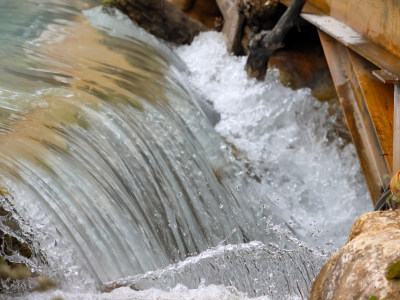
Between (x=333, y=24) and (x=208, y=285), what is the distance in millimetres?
2378

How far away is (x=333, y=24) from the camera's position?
4754 mm

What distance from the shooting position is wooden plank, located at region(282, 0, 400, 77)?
152 inches

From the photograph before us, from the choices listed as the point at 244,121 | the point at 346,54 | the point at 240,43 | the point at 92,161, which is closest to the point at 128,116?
the point at 92,161

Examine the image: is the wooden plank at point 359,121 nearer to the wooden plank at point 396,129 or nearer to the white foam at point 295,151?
the wooden plank at point 396,129

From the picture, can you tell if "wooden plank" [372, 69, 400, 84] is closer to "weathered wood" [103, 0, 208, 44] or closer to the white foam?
the white foam

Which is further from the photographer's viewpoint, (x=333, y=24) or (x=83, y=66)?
(x=83, y=66)

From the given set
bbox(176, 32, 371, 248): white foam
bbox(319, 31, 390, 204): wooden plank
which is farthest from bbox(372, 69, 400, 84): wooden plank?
bbox(176, 32, 371, 248): white foam

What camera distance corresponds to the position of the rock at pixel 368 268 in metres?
2.25

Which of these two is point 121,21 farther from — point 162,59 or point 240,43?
point 240,43

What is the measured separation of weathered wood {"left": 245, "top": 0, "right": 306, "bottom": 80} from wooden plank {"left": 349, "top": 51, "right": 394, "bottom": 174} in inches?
52.9

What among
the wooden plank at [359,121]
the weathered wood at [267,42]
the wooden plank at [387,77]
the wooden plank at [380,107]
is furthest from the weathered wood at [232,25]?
the wooden plank at [387,77]

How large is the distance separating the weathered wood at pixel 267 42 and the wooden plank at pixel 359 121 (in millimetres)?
736

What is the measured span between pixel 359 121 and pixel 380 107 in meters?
0.32

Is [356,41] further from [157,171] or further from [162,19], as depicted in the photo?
[162,19]
